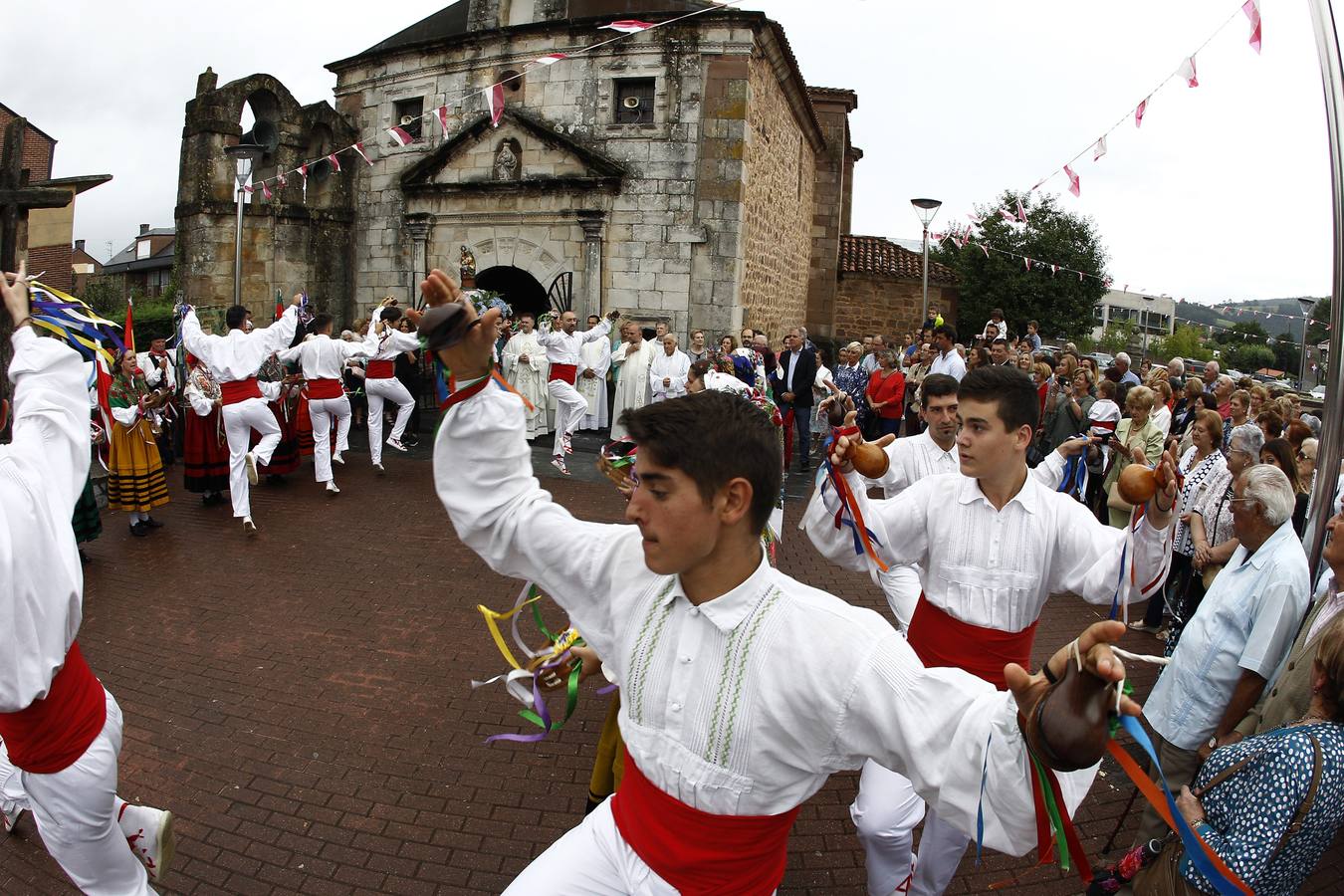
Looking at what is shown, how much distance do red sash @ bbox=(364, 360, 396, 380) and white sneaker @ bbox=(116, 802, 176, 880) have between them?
846cm

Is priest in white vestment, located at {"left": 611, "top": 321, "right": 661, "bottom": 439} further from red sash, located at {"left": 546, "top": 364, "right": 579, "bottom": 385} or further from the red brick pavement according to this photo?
the red brick pavement

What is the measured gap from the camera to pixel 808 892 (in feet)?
11.6

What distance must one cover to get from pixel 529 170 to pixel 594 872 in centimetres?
1542

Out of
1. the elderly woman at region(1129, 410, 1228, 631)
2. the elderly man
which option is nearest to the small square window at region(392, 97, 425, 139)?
the elderly woman at region(1129, 410, 1228, 631)

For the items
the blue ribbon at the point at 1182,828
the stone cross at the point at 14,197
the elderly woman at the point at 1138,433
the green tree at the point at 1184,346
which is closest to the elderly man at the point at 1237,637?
the blue ribbon at the point at 1182,828

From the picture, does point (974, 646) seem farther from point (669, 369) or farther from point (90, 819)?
point (669, 369)

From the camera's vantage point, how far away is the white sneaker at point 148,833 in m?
3.19

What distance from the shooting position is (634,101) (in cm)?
1524

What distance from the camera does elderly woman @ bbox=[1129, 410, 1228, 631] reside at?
560cm

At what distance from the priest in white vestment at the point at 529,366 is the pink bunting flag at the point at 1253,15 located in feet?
34.0

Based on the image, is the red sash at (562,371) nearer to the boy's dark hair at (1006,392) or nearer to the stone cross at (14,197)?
the stone cross at (14,197)

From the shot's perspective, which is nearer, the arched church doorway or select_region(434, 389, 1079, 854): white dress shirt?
select_region(434, 389, 1079, 854): white dress shirt

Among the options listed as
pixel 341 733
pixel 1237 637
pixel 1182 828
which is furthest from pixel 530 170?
pixel 1182 828

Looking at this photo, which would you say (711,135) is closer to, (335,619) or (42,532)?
(335,619)
